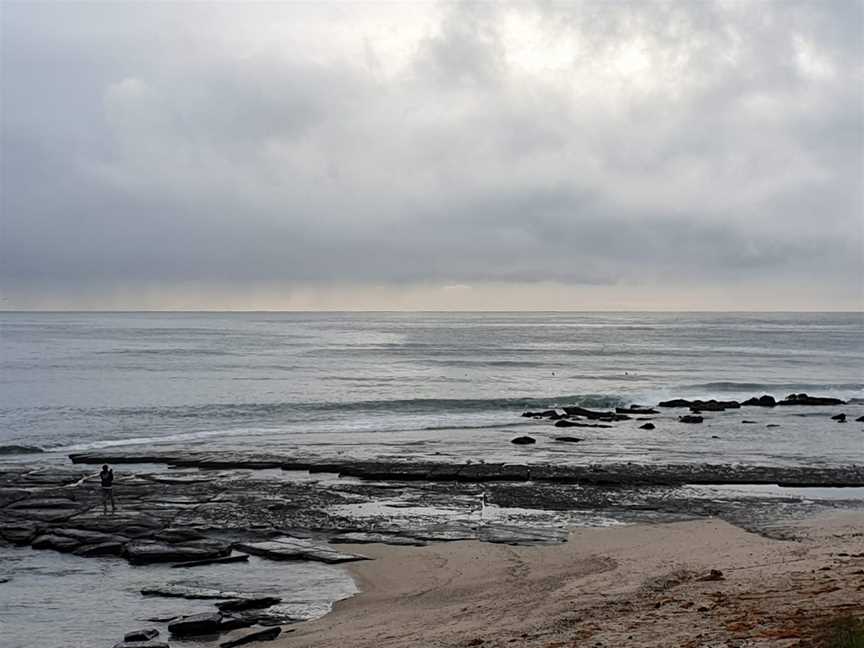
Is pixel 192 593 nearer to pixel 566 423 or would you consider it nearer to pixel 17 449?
pixel 17 449

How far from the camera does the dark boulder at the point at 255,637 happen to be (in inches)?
605

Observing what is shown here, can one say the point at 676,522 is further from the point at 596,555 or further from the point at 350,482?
the point at 350,482

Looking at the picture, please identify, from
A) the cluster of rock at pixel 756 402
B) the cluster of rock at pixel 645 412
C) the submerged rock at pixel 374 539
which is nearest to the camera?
the submerged rock at pixel 374 539

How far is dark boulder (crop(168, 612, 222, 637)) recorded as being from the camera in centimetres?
1593

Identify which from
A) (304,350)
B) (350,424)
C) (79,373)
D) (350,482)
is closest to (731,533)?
(350,482)

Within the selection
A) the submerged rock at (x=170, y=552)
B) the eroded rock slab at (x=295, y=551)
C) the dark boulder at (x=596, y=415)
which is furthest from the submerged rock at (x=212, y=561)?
the dark boulder at (x=596, y=415)

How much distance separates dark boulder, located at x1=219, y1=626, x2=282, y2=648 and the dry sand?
356 millimetres

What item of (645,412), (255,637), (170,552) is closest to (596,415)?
(645,412)

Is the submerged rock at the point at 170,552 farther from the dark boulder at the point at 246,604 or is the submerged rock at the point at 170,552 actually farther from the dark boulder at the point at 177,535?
the dark boulder at the point at 246,604

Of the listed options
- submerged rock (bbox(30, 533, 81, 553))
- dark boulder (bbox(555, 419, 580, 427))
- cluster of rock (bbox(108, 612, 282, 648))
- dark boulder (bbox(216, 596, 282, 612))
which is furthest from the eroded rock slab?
dark boulder (bbox(555, 419, 580, 427))

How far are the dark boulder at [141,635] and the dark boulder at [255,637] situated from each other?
1.40 meters

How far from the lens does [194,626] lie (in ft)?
52.5

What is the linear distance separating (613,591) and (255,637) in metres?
7.81

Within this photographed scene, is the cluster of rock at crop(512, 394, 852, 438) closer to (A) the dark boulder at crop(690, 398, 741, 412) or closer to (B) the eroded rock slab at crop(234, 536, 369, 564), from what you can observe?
(A) the dark boulder at crop(690, 398, 741, 412)
